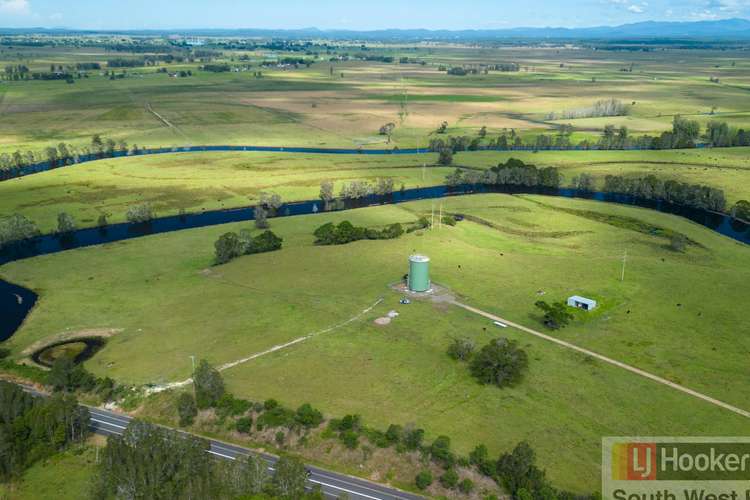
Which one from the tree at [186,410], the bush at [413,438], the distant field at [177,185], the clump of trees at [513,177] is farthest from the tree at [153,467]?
the clump of trees at [513,177]

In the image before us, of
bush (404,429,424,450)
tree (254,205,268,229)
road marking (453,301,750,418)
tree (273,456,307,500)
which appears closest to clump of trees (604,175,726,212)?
road marking (453,301,750,418)

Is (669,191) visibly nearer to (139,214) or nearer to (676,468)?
(676,468)

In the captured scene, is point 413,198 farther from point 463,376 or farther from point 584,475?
point 584,475

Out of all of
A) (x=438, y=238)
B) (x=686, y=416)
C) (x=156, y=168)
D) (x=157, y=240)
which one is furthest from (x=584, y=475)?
(x=156, y=168)

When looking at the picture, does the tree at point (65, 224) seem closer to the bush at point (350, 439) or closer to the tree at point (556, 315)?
the bush at point (350, 439)

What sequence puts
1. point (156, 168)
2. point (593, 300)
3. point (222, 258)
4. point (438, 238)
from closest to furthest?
1. point (593, 300)
2. point (222, 258)
3. point (438, 238)
4. point (156, 168)

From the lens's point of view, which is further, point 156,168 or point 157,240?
point 156,168
